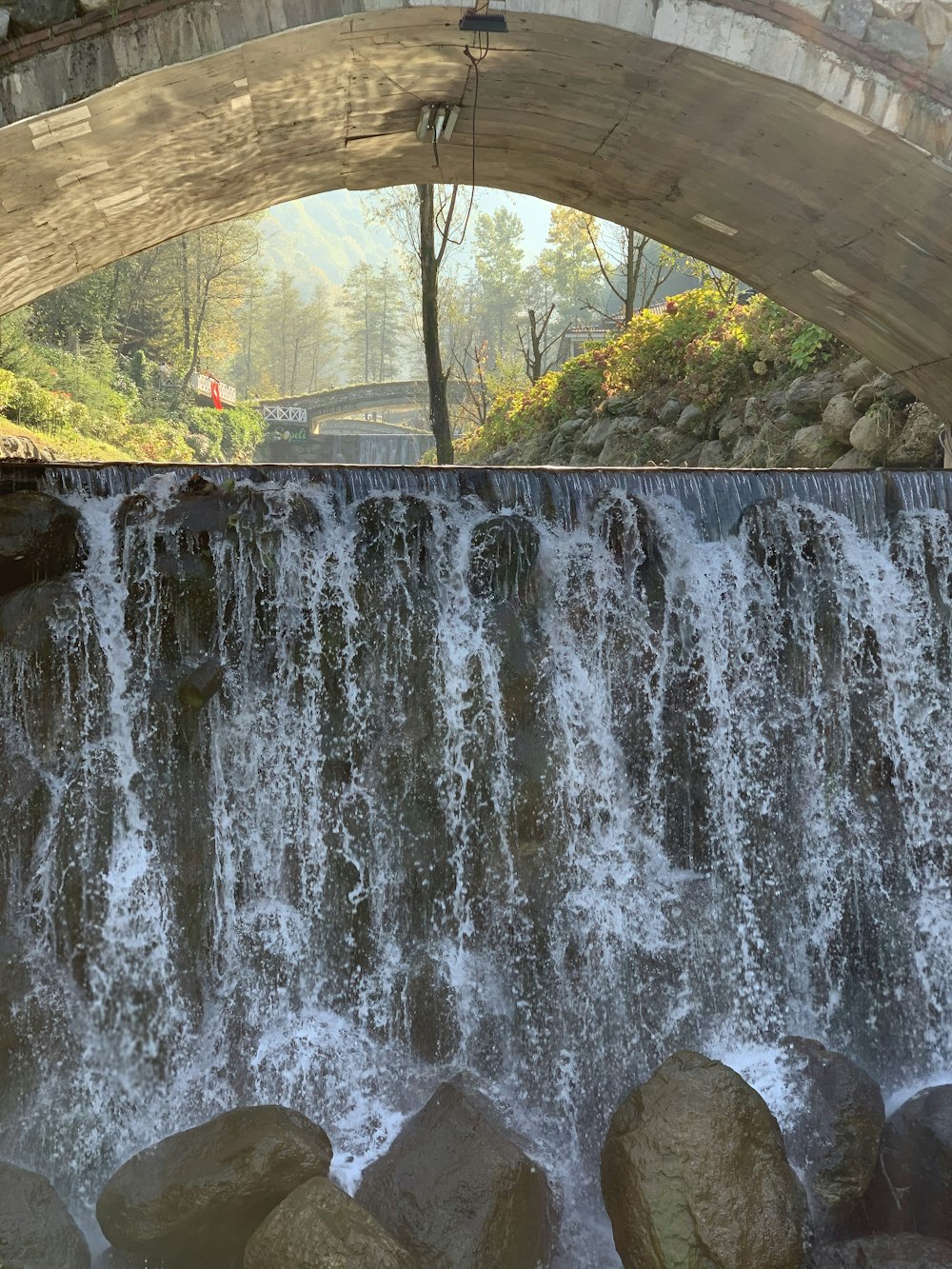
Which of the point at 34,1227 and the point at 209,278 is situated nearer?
the point at 34,1227

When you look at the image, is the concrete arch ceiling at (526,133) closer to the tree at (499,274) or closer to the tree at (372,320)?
the tree at (499,274)

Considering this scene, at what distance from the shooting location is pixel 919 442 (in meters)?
9.44

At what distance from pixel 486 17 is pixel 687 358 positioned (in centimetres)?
945

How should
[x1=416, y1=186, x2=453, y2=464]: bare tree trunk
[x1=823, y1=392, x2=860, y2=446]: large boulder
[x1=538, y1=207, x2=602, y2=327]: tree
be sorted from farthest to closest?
[x1=538, y1=207, x2=602, y2=327]: tree < [x1=416, y1=186, x2=453, y2=464]: bare tree trunk < [x1=823, y1=392, x2=860, y2=446]: large boulder

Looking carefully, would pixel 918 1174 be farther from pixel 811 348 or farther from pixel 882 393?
pixel 811 348

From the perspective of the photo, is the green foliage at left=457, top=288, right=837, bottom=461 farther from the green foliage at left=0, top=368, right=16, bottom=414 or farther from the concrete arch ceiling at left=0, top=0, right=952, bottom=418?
the green foliage at left=0, top=368, right=16, bottom=414

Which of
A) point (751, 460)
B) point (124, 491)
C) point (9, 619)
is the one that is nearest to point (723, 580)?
point (124, 491)

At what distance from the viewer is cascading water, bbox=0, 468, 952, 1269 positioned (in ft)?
18.5

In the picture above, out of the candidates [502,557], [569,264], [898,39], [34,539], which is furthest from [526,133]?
[569,264]

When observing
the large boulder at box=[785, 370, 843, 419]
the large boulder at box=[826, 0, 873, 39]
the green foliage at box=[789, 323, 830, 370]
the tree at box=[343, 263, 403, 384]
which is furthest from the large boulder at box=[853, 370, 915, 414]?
the tree at box=[343, 263, 403, 384]

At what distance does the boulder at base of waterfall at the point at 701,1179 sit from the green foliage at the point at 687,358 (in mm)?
9319

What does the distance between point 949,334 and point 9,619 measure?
21.8 feet

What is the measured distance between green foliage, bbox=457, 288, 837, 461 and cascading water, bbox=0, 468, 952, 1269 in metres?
6.15

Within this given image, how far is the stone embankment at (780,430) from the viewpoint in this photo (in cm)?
978
